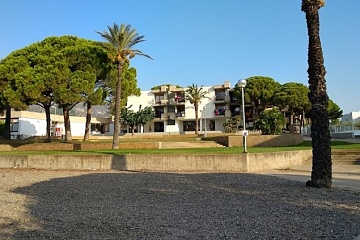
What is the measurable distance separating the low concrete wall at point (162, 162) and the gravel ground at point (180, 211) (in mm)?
4934

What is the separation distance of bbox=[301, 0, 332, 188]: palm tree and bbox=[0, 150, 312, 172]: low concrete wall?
6522mm

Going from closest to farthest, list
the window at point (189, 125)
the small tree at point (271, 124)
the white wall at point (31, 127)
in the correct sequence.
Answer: the small tree at point (271, 124) → the white wall at point (31, 127) → the window at point (189, 125)

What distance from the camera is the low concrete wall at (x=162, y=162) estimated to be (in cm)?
1758

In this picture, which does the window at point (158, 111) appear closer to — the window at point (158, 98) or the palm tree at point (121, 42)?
the window at point (158, 98)

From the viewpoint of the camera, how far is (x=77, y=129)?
69.0 m

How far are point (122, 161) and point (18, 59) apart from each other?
21264 millimetres

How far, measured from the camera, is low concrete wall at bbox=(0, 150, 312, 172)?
17.6 m

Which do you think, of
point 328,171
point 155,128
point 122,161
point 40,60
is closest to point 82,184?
point 122,161

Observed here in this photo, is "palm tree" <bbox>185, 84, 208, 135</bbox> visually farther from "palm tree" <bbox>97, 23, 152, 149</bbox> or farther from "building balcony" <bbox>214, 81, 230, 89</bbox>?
"palm tree" <bbox>97, 23, 152, 149</bbox>

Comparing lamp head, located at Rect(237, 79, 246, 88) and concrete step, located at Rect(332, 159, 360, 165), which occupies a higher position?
lamp head, located at Rect(237, 79, 246, 88)

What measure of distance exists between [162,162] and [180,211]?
35.0 ft

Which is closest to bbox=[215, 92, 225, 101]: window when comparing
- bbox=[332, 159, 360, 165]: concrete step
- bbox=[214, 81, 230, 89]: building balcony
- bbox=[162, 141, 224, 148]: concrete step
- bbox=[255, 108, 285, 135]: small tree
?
bbox=[214, 81, 230, 89]: building balcony

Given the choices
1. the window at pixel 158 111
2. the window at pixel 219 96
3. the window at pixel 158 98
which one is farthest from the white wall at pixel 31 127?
the window at pixel 219 96

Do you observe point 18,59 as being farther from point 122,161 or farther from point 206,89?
point 206,89
